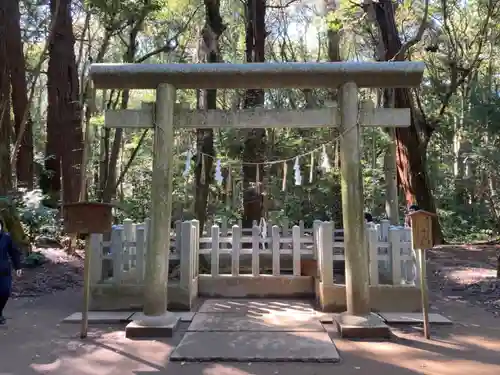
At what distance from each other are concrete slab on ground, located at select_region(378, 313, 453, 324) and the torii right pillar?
1.55 ft

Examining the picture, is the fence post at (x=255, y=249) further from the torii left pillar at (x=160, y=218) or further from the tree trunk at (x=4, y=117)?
the tree trunk at (x=4, y=117)

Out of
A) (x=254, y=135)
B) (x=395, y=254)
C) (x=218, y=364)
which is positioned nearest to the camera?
(x=218, y=364)

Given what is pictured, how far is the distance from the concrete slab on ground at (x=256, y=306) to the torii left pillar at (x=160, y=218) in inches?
45.7

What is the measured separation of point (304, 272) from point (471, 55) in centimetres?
1495

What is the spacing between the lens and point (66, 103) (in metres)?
14.1

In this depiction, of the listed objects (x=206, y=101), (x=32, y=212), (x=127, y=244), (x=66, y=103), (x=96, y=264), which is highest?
(x=66, y=103)

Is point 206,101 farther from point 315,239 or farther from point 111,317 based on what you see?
point 111,317

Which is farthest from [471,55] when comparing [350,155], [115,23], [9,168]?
[9,168]

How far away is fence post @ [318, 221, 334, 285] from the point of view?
22.7ft

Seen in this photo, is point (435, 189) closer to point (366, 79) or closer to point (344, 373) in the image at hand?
point (366, 79)

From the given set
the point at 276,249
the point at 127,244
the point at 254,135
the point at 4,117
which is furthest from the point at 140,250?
the point at 254,135

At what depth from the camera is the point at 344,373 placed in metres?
4.41

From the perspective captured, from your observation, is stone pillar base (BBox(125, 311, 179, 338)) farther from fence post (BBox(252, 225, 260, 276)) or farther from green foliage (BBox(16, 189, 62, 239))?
green foliage (BBox(16, 189, 62, 239))

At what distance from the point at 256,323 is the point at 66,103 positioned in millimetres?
10635
